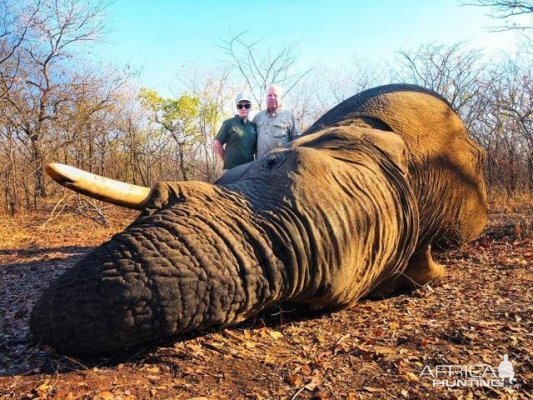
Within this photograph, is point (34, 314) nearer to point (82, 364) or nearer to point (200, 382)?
point (82, 364)

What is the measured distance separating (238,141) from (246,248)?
15.7 feet

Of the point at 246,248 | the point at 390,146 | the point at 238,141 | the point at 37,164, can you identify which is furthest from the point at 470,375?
the point at 37,164

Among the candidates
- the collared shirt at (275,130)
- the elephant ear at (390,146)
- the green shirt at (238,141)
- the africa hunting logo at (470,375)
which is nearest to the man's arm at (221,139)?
the green shirt at (238,141)

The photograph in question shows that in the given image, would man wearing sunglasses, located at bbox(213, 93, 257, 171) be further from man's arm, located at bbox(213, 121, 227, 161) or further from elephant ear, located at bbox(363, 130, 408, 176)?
elephant ear, located at bbox(363, 130, 408, 176)

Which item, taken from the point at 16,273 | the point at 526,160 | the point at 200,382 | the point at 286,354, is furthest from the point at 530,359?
the point at 526,160

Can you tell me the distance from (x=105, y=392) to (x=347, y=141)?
3009mm

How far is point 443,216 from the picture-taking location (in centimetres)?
610

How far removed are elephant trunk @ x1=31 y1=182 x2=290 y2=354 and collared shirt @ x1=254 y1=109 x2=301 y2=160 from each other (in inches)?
167

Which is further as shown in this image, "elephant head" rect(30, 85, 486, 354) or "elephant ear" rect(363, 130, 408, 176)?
"elephant ear" rect(363, 130, 408, 176)

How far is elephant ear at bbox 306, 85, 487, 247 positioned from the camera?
5.77 metres

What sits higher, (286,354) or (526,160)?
(526,160)

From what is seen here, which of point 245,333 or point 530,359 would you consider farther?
point 245,333

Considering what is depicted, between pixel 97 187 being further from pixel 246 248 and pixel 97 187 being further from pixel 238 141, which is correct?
pixel 238 141

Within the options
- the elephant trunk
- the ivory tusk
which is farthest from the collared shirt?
the ivory tusk
